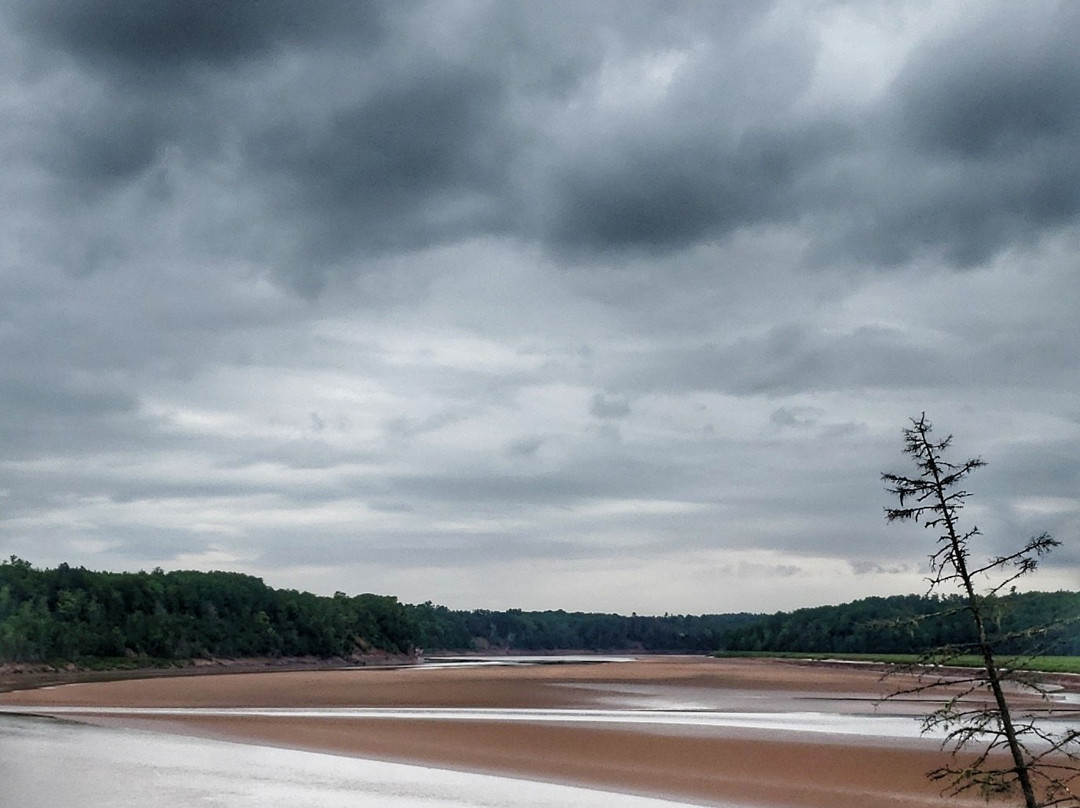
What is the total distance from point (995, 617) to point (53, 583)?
6684 inches

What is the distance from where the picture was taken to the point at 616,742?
38.7m

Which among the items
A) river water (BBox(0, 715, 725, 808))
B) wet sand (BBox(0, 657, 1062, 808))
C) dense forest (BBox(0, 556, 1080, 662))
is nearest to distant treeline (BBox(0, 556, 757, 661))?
dense forest (BBox(0, 556, 1080, 662))

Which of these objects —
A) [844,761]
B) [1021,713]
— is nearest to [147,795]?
[844,761]

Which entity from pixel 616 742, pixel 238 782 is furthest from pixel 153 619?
pixel 238 782

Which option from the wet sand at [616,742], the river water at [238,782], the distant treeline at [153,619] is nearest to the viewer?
the river water at [238,782]

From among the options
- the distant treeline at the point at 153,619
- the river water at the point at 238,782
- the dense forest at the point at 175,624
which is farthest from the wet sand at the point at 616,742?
the distant treeline at the point at 153,619

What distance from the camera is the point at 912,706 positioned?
195 ft

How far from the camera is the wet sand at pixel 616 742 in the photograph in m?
28.7

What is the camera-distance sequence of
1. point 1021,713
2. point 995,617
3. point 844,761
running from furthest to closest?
1. point 1021,713
2. point 844,761
3. point 995,617

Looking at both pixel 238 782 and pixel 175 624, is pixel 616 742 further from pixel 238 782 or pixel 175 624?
pixel 175 624

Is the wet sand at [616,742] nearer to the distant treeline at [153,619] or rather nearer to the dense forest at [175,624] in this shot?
the dense forest at [175,624]

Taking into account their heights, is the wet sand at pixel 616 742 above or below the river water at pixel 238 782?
below

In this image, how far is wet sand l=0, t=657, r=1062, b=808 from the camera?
28672 millimetres

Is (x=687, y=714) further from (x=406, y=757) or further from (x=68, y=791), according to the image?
A: (x=68, y=791)
